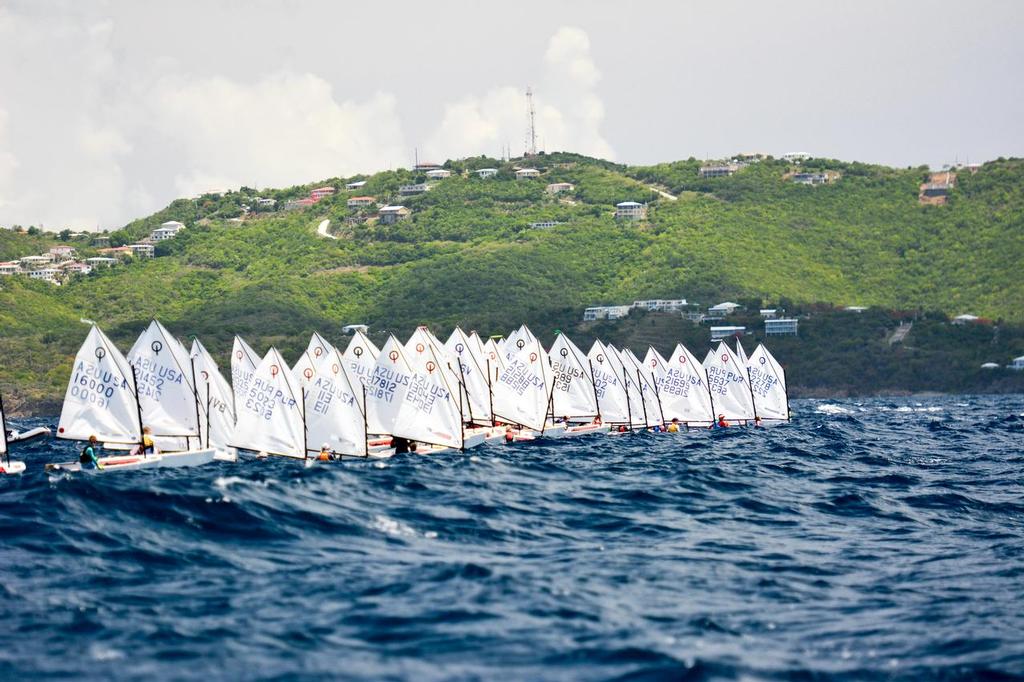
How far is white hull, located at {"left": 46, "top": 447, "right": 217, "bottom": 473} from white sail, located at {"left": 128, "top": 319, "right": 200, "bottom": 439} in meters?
2.25

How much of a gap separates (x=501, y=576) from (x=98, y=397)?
1145 inches

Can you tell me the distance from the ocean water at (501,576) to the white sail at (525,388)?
2043 centimetres

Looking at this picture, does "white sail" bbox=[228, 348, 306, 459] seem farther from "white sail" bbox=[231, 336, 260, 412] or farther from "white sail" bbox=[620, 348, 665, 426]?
"white sail" bbox=[620, 348, 665, 426]

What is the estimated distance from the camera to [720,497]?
4728cm

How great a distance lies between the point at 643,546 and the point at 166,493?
1500cm

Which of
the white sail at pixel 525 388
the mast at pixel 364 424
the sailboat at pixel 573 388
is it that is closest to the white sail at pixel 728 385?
the sailboat at pixel 573 388

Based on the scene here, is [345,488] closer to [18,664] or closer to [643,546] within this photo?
[643,546]

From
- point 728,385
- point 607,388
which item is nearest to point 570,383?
point 607,388

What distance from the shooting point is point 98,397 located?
177 ft

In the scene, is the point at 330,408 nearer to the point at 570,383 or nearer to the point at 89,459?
the point at 89,459

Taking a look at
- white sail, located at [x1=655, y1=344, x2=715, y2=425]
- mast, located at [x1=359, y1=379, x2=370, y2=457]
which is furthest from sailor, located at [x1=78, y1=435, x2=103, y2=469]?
white sail, located at [x1=655, y1=344, x2=715, y2=425]

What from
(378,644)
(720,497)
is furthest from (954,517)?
(378,644)

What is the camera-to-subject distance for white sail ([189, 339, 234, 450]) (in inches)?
2286

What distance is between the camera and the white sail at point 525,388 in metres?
73.6
